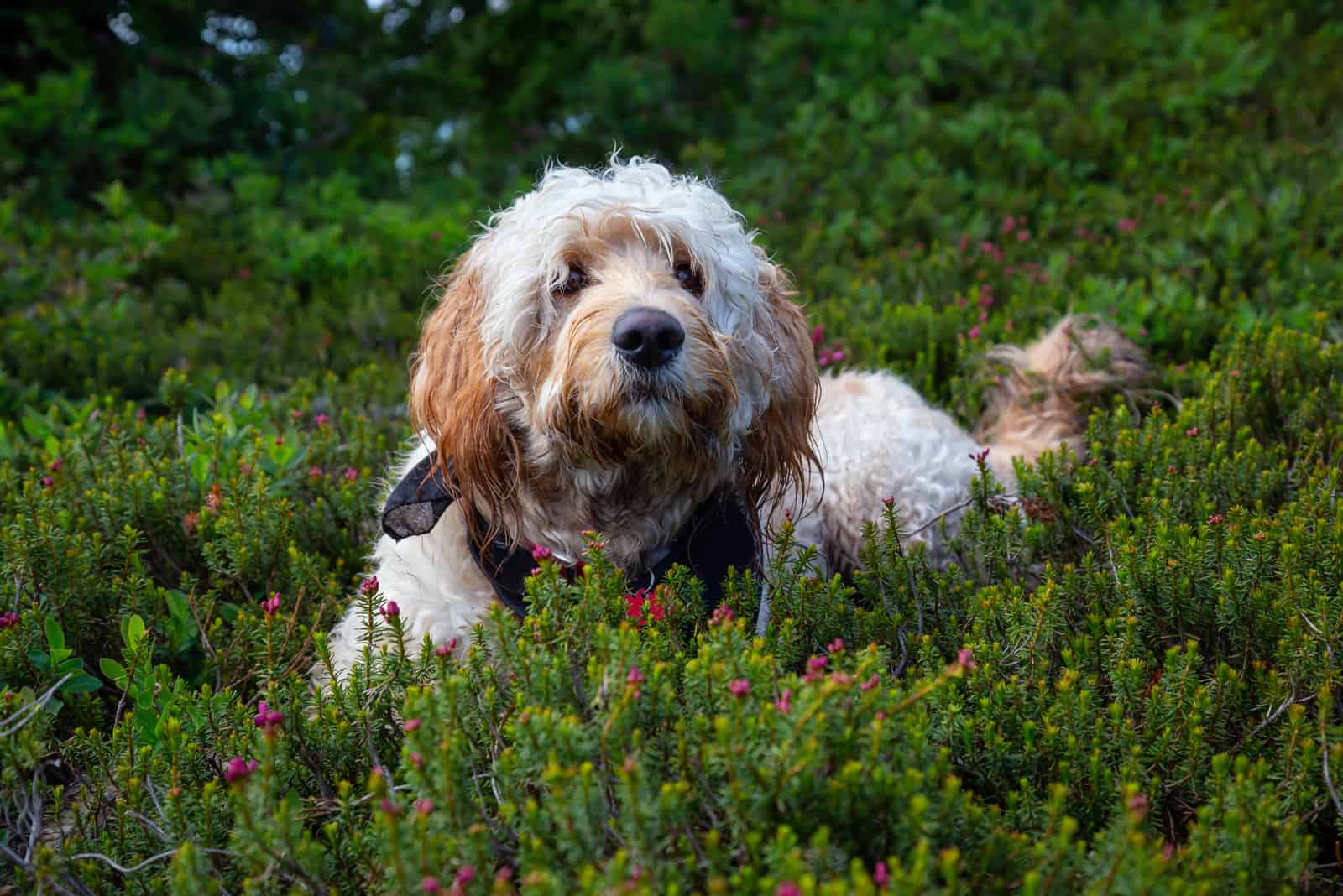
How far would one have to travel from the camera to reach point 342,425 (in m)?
5.18

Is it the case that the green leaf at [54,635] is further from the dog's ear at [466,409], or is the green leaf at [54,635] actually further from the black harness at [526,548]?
the dog's ear at [466,409]

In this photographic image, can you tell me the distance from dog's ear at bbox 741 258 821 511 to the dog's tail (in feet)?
5.08

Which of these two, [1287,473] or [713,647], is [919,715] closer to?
[713,647]

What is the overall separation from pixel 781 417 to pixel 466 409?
3.38ft

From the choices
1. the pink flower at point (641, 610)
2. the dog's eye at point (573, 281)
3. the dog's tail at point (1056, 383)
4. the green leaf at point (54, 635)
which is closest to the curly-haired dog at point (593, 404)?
the dog's eye at point (573, 281)

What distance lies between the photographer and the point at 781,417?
3598mm

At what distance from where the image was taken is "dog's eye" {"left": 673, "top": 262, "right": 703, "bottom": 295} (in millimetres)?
3570

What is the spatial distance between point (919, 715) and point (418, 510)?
1818mm

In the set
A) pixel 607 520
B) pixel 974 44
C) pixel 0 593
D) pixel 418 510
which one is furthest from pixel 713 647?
pixel 974 44

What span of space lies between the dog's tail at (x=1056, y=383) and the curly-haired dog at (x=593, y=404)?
1.66m

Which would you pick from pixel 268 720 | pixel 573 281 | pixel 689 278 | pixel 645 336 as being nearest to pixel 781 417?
pixel 689 278

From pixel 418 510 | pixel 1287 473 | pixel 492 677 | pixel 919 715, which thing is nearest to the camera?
pixel 919 715

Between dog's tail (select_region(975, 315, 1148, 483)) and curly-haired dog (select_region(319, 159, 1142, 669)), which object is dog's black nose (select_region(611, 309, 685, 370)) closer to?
curly-haired dog (select_region(319, 159, 1142, 669))

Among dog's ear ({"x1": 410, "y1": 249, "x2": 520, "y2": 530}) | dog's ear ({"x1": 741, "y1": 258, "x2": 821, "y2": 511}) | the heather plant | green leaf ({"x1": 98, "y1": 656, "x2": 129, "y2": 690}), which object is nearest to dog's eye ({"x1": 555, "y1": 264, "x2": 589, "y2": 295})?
dog's ear ({"x1": 410, "y1": 249, "x2": 520, "y2": 530})
